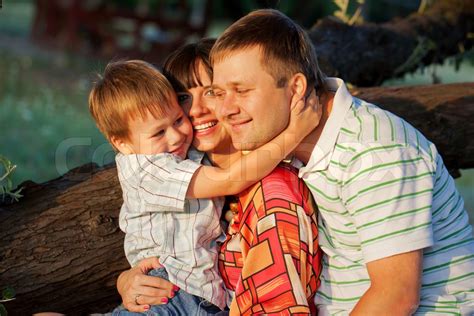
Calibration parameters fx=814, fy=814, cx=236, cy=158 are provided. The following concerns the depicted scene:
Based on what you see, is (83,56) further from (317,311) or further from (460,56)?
(317,311)

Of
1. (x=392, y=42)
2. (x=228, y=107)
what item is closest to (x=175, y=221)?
(x=228, y=107)

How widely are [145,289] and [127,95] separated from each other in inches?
28.2

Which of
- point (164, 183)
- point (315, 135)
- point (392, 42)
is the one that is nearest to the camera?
point (315, 135)

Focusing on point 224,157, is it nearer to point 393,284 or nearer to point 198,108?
point 198,108

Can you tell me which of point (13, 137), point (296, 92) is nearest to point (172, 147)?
→ point (296, 92)

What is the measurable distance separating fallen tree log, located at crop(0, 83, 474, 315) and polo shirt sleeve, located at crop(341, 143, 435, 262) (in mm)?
1269

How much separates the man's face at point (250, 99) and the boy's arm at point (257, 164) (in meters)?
0.03

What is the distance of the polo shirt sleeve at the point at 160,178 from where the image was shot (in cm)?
290

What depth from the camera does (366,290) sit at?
2.66m

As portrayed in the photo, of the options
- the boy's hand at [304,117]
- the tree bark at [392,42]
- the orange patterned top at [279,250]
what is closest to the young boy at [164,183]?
the orange patterned top at [279,250]

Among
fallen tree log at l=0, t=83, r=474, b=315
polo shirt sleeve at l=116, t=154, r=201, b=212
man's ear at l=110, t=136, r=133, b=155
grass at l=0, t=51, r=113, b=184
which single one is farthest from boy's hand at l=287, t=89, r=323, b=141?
grass at l=0, t=51, r=113, b=184

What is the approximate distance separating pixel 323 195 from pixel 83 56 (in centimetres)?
1104

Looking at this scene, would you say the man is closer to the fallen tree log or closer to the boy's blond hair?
the boy's blond hair

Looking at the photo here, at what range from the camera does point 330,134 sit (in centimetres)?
264
